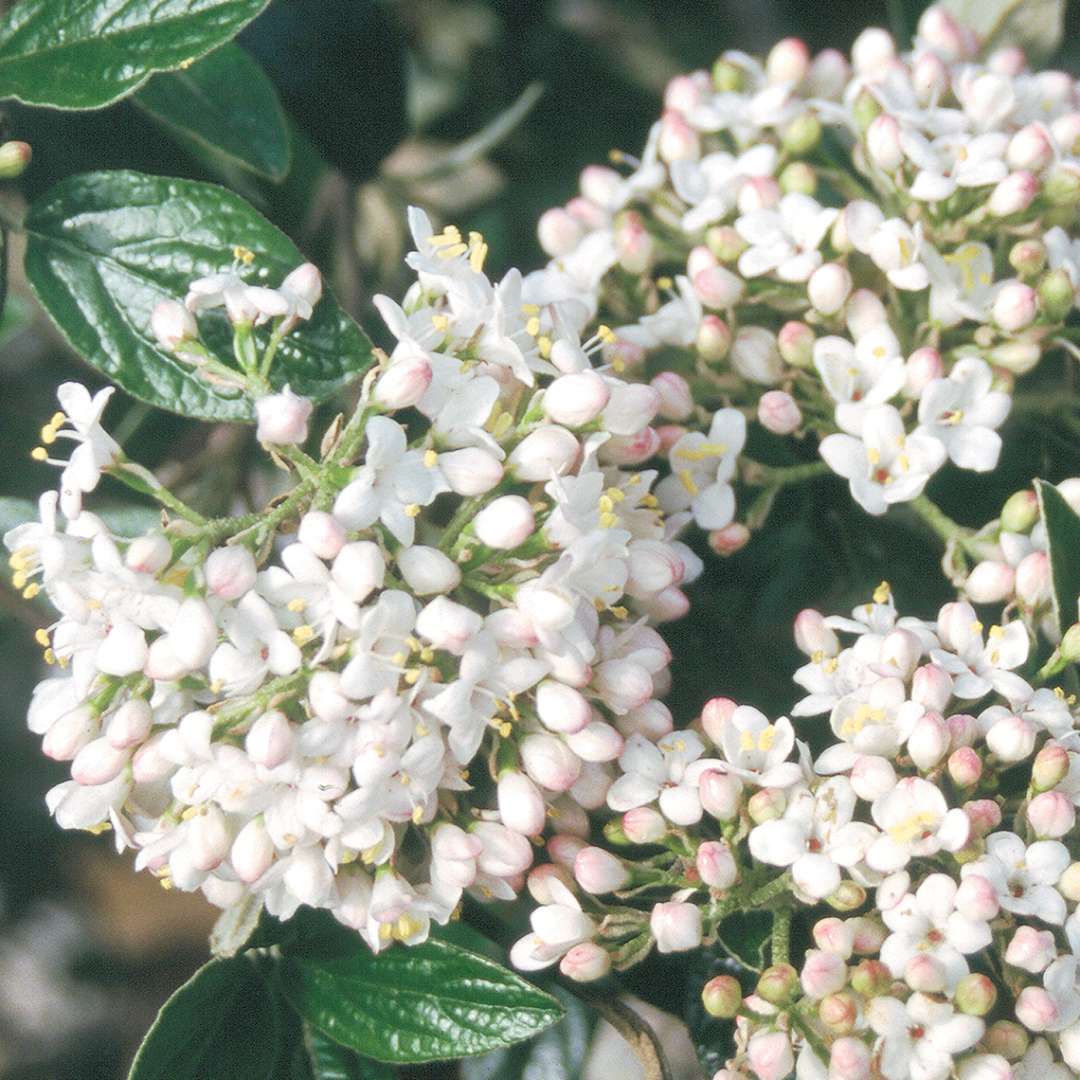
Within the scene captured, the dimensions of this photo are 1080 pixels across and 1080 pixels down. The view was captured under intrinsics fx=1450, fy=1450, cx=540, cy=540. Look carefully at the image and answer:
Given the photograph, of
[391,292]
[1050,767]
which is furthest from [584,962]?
[391,292]

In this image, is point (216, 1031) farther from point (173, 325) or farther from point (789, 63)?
point (789, 63)

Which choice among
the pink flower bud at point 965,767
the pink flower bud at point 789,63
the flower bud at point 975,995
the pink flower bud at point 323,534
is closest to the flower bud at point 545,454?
the pink flower bud at point 323,534

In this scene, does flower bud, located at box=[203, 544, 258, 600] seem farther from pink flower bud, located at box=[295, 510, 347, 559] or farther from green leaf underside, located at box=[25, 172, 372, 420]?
green leaf underside, located at box=[25, 172, 372, 420]

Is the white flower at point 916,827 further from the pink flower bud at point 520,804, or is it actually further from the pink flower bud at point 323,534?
the pink flower bud at point 323,534

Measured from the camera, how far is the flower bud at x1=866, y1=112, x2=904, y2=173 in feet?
4.58

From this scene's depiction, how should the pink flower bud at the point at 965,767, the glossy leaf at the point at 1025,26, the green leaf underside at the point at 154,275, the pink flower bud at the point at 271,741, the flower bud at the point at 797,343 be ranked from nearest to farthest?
the pink flower bud at the point at 271,741 < the pink flower bud at the point at 965,767 < the green leaf underside at the point at 154,275 < the flower bud at the point at 797,343 < the glossy leaf at the point at 1025,26

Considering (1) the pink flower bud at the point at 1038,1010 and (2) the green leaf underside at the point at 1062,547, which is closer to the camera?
→ (1) the pink flower bud at the point at 1038,1010

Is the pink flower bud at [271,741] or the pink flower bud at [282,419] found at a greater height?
the pink flower bud at [282,419]

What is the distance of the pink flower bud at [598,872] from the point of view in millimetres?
1201

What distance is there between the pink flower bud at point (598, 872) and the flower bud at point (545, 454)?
12.5 inches

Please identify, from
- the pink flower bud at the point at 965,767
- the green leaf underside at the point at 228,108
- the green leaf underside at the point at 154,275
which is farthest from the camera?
the green leaf underside at the point at 228,108

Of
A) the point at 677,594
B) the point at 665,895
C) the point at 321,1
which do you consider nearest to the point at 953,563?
the point at 677,594

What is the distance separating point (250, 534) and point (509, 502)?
200mm

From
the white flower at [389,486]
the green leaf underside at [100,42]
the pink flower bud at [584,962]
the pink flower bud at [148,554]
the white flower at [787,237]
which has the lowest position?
the pink flower bud at [584,962]
